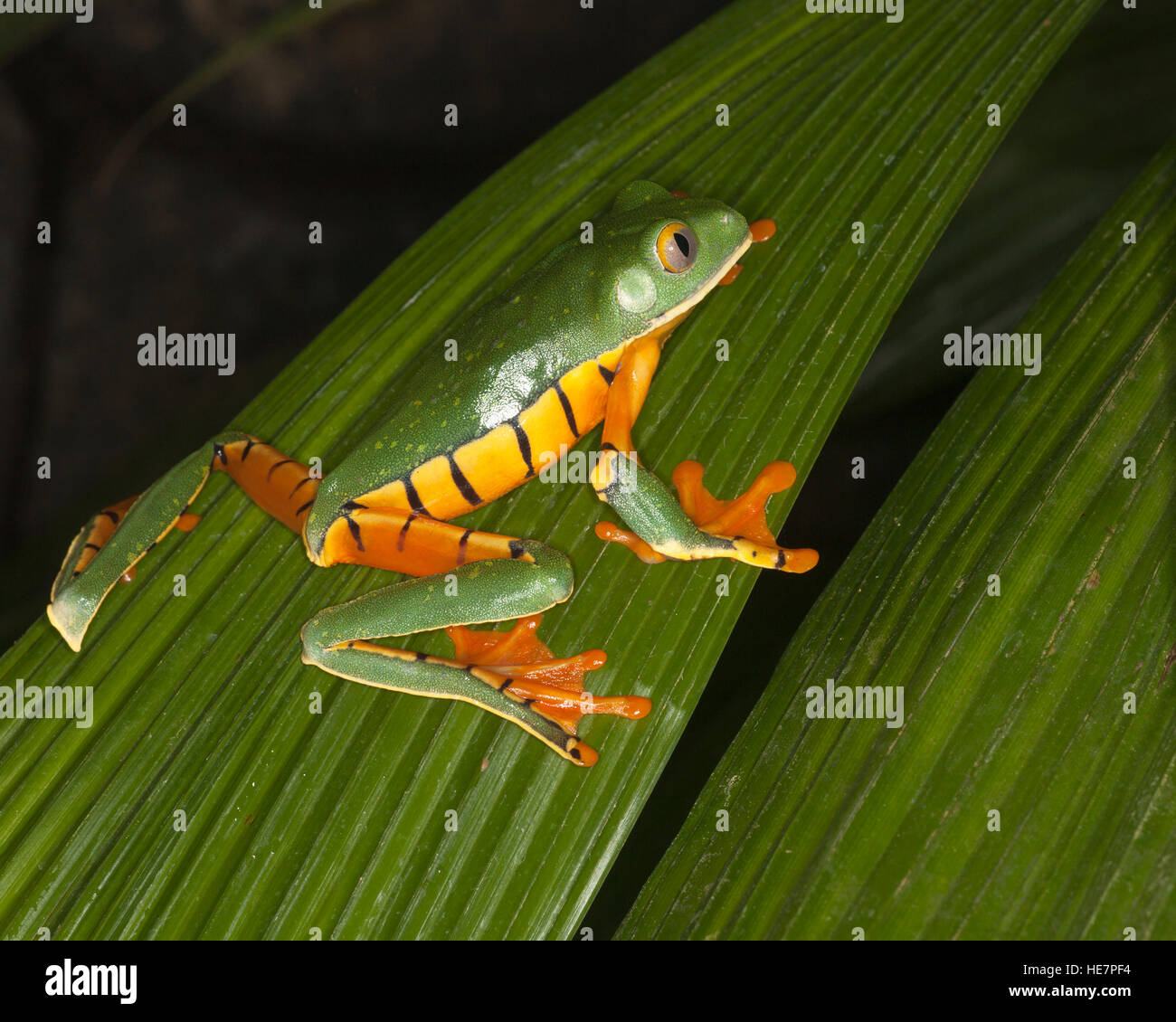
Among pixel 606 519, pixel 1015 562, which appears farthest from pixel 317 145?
pixel 1015 562

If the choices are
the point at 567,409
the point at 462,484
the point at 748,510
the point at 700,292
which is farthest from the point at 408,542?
the point at 700,292

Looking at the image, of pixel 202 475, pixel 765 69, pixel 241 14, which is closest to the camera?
pixel 202 475

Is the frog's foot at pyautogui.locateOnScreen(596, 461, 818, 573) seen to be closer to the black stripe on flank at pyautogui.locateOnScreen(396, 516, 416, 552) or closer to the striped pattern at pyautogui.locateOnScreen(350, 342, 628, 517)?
the striped pattern at pyautogui.locateOnScreen(350, 342, 628, 517)

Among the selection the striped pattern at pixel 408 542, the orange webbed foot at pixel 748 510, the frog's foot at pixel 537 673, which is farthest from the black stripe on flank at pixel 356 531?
the orange webbed foot at pixel 748 510

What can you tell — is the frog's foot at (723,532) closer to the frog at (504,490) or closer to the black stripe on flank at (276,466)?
the frog at (504,490)

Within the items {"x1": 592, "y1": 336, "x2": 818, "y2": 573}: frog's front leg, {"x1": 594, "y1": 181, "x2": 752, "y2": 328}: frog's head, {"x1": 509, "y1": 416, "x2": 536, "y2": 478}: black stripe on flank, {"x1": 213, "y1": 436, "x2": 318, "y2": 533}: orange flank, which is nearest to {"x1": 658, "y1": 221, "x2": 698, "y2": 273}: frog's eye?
{"x1": 594, "y1": 181, "x2": 752, "y2": 328}: frog's head

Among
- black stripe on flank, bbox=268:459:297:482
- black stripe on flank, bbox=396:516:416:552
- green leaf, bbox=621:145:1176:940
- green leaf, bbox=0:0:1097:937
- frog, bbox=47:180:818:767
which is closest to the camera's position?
green leaf, bbox=621:145:1176:940

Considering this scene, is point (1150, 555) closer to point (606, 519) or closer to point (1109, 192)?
point (606, 519)
